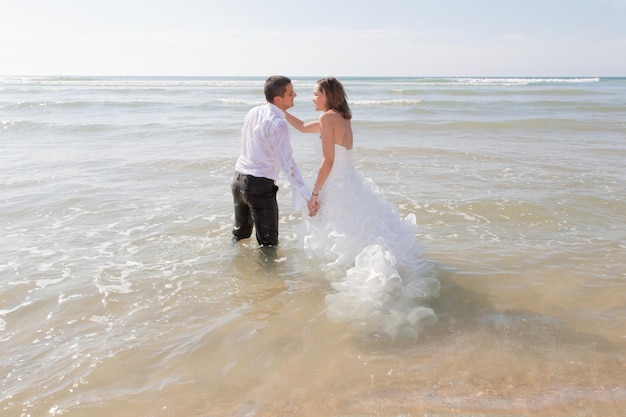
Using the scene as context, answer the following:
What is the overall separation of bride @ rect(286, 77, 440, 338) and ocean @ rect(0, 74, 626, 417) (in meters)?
0.22

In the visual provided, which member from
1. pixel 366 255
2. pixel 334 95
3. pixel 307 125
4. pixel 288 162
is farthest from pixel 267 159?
pixel 366 255

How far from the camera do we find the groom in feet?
14.6

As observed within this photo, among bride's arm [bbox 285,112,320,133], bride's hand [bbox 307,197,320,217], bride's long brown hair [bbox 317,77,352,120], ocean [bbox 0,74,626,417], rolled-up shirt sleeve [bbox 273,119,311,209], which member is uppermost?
bride's long brown hair [bbox 317,77,352,120]

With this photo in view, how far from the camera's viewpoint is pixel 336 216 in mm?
4543

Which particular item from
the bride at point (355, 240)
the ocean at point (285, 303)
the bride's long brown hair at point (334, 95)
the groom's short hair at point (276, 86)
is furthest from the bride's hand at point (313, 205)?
the groom's short hair at point (276, 86)

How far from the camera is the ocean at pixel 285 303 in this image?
2.99 meters

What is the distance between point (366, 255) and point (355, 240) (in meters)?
0.22

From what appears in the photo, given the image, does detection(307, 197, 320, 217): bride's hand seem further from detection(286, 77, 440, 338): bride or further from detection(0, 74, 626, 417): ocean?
detection(0, 74, 626, 417): ocean

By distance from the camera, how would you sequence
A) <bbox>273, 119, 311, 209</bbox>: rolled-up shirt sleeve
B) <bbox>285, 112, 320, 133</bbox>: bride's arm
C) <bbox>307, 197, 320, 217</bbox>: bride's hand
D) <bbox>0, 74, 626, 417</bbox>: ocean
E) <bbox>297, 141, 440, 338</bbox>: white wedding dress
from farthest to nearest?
<bbox>285, 112, 320, 133</bbox>: bride's arm, <bbox>307, 197, 320, 217</bbox>: bride's hand, <bbox>273, 119, 311, 209</bbox>: rolled-up shirt sleeve, <bbox>297, 141, 440, 338</bbox>: white wedding dress, <bbox>0, 74, 626, 417</bbox>: ocean

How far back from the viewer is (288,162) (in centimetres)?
452

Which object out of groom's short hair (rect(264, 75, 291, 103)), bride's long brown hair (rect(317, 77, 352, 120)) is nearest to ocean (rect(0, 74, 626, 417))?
bride's long brown hair (rect(317, 77, 352, 120))

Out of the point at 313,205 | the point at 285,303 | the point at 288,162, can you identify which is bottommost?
the point at 285,303

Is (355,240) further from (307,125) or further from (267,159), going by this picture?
(307,125)

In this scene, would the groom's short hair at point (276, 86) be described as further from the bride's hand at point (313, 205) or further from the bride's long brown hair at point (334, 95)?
the bride's hand at point (313, 205)
